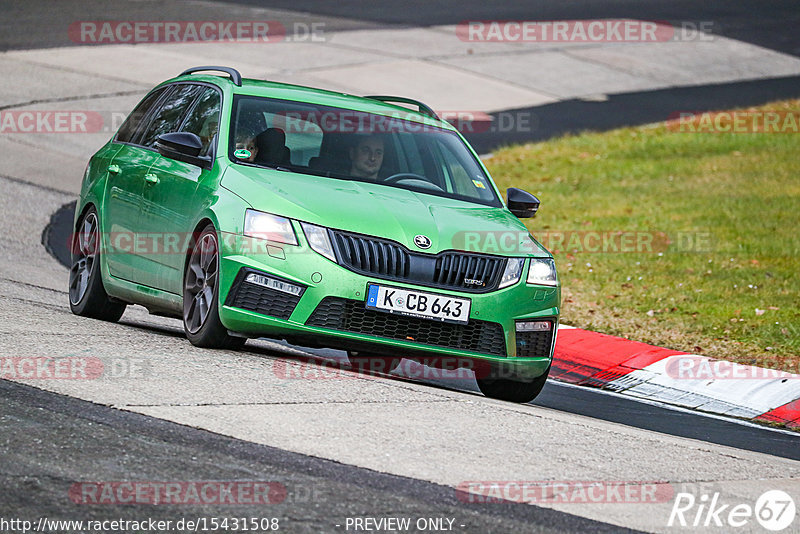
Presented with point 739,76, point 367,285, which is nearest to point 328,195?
point 367,285

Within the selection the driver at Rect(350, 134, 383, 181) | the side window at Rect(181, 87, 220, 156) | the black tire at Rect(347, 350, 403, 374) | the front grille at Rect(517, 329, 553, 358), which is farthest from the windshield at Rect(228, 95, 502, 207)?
the black tire at Rect(347, 350, 403, 374)

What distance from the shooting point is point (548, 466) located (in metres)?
5.74

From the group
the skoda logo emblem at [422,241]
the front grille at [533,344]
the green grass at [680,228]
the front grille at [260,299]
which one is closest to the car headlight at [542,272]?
the front grille at [533,344]

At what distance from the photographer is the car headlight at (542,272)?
769 cm

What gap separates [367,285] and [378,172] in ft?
4.55

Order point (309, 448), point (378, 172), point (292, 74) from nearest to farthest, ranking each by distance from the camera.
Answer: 1. point (309, 448)
2. point (378, 172)
3. point (292, 74)

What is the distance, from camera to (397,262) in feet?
23.7

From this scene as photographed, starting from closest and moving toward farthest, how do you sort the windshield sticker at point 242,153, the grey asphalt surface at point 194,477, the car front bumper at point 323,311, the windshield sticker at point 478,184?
the grey asphalt surface at point 194,477
the car front bumper at point 323,311
the windshield sticker at point 242,153
the windshield sticker at point 478,184

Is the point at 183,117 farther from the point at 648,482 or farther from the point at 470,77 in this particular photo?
the point at 470,77

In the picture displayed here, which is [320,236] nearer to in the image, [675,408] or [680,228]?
[675,408]

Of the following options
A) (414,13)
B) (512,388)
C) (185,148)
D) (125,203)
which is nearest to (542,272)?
(512,388)

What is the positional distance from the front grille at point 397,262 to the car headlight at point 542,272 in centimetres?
46

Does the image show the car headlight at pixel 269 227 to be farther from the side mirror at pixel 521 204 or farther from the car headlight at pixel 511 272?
the side mirror at pixel 521 204

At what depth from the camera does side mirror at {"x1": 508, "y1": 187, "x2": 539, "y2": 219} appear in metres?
8.55
